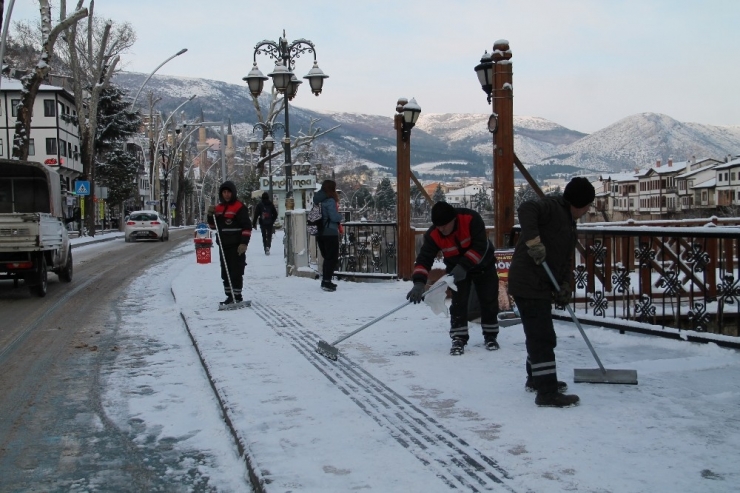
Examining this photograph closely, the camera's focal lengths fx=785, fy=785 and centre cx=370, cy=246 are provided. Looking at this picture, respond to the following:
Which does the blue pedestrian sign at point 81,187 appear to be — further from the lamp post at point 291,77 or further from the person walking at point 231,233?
the person walking at point 231,233

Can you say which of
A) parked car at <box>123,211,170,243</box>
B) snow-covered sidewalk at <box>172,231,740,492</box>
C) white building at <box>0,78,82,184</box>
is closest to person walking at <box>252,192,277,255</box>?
parked car at <box>123,211,170,243</box>

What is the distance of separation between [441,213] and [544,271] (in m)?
1.64

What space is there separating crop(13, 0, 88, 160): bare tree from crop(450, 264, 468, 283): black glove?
2254cm

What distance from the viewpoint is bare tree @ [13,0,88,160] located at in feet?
84.3

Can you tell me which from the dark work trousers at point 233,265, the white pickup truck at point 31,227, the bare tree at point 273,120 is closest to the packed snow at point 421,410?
the dark work trousers at point 233,265

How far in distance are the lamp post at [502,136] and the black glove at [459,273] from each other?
102 inches

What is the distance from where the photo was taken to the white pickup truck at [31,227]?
512 inches

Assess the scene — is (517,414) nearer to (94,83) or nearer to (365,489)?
(365,489)

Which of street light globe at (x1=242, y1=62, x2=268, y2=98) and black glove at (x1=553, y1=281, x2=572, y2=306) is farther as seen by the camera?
street light globe at (x1=242, y1=62, x2=268, y2=98)

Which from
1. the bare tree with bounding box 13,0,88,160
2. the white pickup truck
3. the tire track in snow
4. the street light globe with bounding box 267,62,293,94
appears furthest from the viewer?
the bare tree with bounding box 13,0,88,160

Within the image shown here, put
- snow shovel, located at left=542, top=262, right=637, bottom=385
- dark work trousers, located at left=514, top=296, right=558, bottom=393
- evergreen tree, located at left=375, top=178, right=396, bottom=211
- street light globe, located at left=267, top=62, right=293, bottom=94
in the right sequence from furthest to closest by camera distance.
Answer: evergreen tree, located at left=375, top=178, right=396, bottom=211 < street light globe, located at left=267, top=62, right=293, bottom=94 < snow shovel, located at left=542, top=262, right=637, bottom=385 < dark work trousers, located at left=514, top=296, right=558, bottom=393

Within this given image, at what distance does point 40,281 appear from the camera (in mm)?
13406

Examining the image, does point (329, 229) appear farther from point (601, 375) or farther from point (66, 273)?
point (601, 375)

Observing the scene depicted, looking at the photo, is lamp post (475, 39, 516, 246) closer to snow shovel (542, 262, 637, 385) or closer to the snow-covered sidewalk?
the snow-covered sidewalk
